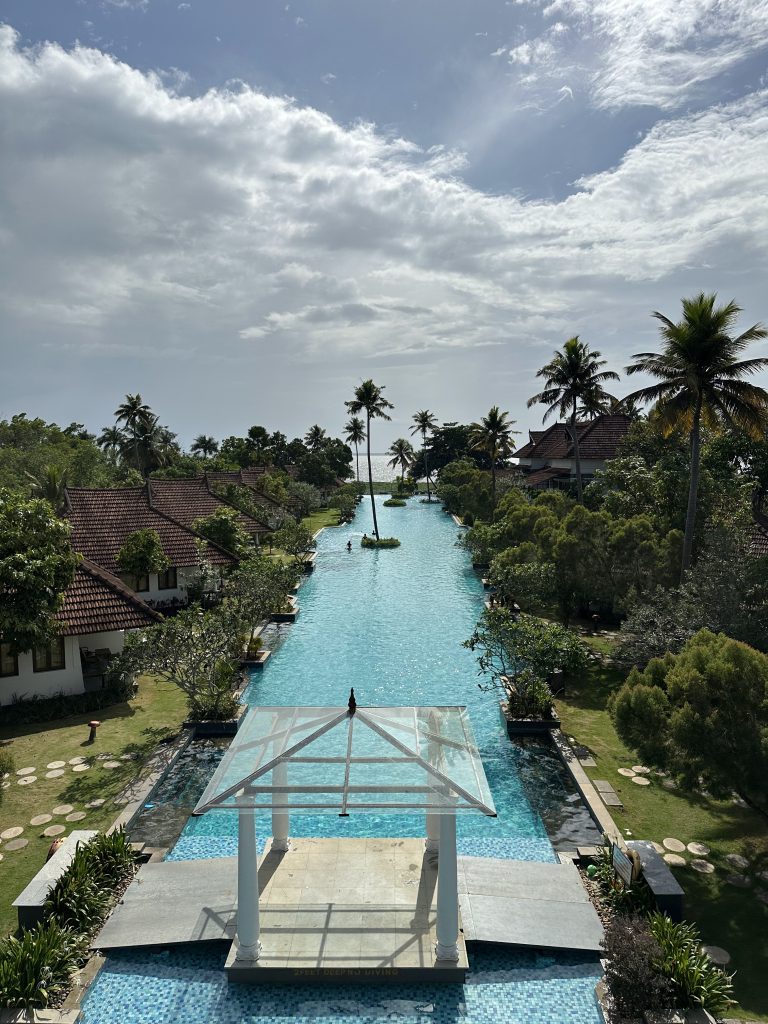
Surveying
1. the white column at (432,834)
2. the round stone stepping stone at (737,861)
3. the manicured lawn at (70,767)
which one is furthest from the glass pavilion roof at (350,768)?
the round stone stepping stone at (737,861)

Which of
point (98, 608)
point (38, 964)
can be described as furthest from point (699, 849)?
point (98, 608)


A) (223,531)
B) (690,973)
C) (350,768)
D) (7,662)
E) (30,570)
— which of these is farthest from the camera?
(223,531)

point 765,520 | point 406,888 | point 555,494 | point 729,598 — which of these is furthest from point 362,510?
point 406,888

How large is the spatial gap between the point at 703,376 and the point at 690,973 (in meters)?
17.6

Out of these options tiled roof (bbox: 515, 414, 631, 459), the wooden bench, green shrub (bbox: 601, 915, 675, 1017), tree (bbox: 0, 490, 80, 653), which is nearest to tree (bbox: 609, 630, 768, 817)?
green shrub (bbox: 601, 915, 675, 1017)

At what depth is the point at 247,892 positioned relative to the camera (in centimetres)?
891

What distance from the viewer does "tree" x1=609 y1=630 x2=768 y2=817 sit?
10188 mm

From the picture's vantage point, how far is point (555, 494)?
35.5 meters

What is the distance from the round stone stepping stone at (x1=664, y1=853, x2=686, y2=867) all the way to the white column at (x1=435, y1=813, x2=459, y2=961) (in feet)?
16.2

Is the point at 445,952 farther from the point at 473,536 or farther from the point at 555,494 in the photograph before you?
the point at 473,536

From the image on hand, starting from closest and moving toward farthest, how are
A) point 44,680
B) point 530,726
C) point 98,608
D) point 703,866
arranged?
point 703,866 < point 530,726 < point 44,680 < point 98,608

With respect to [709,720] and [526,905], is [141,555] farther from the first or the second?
[709,720]

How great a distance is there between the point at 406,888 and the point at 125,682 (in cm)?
1260

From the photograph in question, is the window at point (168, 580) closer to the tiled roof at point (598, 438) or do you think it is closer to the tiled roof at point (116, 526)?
the tiled roof at point (116, 526)
